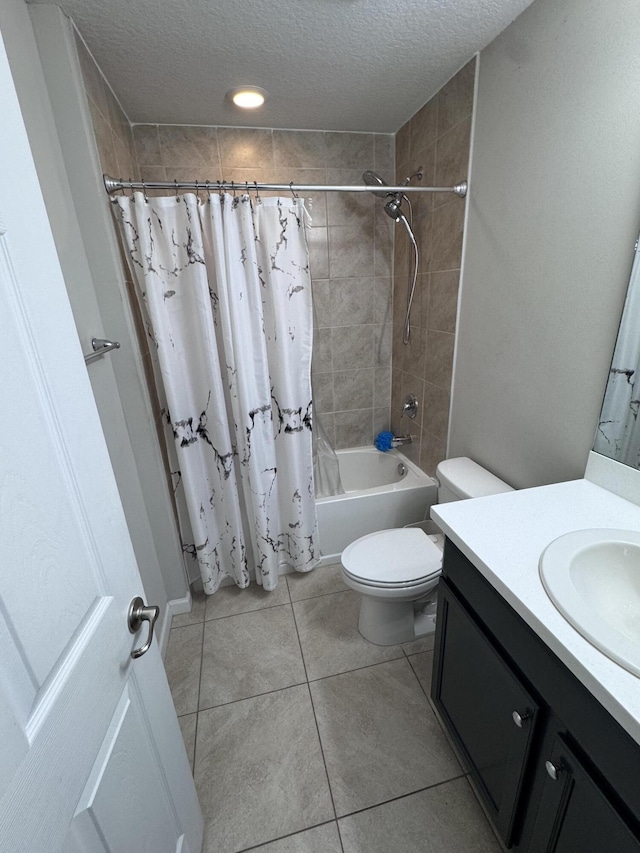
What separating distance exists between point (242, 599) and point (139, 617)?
1.37 m

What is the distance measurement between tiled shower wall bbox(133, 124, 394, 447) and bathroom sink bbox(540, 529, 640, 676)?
1790mm

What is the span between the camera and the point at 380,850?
42.3 inches

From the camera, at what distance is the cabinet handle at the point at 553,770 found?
73 cm

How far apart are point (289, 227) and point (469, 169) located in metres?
0.81

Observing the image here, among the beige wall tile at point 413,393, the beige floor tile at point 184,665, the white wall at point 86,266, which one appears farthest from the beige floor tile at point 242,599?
the beige wall tile at point 413,393

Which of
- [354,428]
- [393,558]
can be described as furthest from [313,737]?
[354,428]

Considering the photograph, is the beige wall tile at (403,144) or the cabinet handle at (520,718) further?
the beige wall tile at (403,144)

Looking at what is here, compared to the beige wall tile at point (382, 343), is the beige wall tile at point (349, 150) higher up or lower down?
higher up

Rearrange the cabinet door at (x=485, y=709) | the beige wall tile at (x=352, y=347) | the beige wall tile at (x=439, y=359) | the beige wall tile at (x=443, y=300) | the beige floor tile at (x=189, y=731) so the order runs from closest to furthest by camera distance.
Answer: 1. the cabinet door at (x=485, y=709)
2. the beige floor tile at (x=189, y=731)
3. the beige wall tile at (x=443, y=300)
4. the beige wall tile at (x=439, y=359)
5. the beige wall tile at (x=352, y=347)

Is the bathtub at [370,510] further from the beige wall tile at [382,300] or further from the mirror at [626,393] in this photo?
the mirror at [626,393]

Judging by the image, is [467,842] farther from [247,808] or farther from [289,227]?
[289,227]

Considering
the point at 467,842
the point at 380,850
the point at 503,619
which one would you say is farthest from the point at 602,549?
the point at 380,850

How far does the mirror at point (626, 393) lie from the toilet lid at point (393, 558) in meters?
0.75

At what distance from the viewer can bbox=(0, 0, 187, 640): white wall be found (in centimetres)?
108
